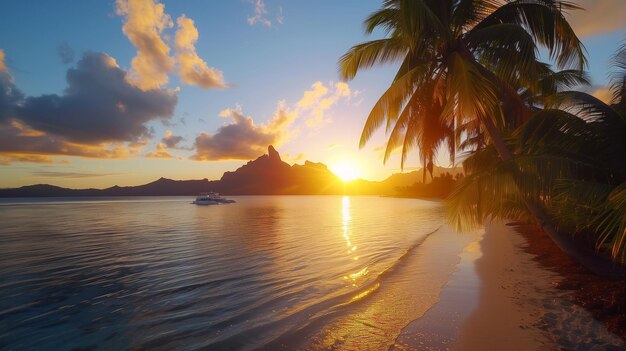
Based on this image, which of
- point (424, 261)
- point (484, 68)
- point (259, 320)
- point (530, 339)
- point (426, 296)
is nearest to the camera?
point (530, 339)

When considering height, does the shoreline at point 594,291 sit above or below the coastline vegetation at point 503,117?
below

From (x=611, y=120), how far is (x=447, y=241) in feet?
38.4

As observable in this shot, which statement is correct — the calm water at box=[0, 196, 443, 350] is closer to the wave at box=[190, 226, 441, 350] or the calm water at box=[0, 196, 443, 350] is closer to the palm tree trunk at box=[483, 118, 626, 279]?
the wave at box=[190, 226, 441, 350]

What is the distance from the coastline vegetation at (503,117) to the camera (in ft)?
19.2

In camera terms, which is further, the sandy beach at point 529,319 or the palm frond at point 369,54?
the palm frond at point 369,54

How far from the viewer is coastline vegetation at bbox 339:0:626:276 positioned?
5863 millimetres

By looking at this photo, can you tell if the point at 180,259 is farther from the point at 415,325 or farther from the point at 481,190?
the point at 481,190

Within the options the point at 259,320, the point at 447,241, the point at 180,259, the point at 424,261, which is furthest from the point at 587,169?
the point at 180,259

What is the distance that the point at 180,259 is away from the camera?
12.5 m

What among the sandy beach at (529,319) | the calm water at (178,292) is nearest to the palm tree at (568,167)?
the sandy beach at (529,319)

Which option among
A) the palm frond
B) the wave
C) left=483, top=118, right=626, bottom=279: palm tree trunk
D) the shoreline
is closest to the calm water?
the wave

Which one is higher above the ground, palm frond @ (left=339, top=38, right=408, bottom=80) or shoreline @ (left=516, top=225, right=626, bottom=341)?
palm frond @ (left=339, top=38, right=408, bottom=80)

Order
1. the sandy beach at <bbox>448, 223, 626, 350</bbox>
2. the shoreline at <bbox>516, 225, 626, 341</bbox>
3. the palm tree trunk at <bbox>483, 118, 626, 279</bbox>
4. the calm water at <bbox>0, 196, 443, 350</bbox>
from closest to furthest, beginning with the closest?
the sandy beach at <bbox>448, 223, 626, 350</bbox> → the shoreline at <bbox>516, 225, 626, 341</bbox> → the calm water at <bbox>0, 196, 443, 350</bbox> → the palm tree trunk at <bbox>483, 118, 626, 279</bbox>

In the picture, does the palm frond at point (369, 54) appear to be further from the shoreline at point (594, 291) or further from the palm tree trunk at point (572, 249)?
the shoreline at point (594, 291)
